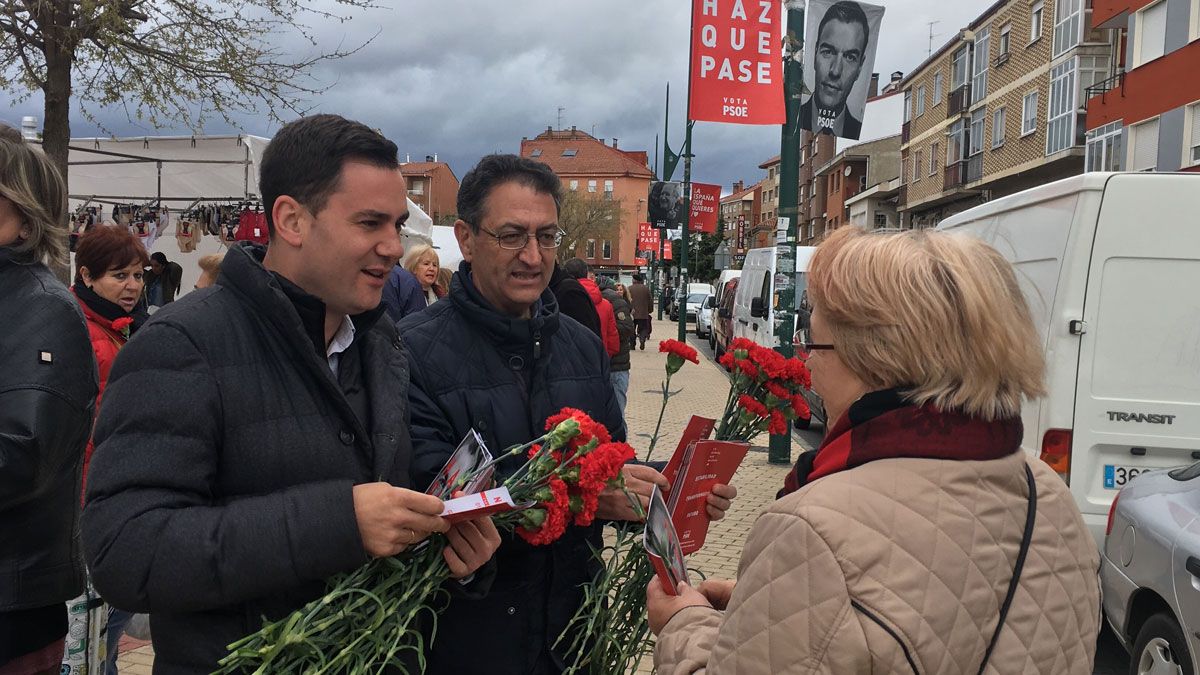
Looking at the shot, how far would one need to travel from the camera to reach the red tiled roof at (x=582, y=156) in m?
92.8

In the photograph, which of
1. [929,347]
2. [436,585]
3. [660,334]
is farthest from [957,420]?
[660,334]

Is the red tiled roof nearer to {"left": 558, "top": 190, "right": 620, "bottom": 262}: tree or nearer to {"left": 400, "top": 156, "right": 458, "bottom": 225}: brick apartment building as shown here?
{"left": 400, "top": 156, "right": 458, "bottom": 225}: brick apartment building

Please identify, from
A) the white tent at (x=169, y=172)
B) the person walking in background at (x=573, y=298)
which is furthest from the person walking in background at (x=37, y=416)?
the white tent at (x=169, y=172)

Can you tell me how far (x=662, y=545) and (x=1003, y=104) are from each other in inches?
1531

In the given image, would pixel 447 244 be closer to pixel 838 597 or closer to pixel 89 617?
pixel 89 617

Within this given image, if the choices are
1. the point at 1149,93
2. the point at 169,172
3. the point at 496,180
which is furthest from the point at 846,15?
the point at 1149,93

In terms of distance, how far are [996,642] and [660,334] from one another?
1291 inches

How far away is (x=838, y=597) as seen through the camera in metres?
1.30

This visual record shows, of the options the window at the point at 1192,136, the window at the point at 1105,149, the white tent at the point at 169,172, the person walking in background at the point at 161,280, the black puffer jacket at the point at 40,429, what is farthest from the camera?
the window at the point at 1105,149

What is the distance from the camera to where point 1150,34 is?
81.2 ft

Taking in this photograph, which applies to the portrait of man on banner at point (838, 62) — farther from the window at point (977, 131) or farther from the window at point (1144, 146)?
the window at point (977, 131)

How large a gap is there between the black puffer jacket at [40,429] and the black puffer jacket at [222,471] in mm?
604

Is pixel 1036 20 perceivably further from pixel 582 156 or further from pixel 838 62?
pixel 582 156

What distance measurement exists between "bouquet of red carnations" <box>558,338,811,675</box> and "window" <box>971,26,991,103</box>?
39632 millimetres
